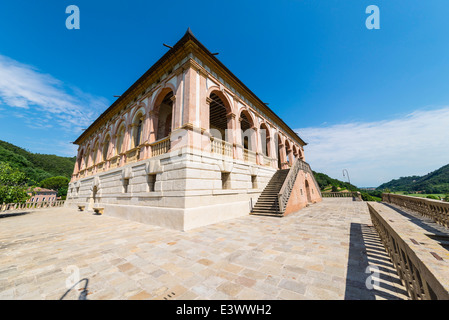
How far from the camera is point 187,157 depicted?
6.97m

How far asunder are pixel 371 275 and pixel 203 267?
3.12m

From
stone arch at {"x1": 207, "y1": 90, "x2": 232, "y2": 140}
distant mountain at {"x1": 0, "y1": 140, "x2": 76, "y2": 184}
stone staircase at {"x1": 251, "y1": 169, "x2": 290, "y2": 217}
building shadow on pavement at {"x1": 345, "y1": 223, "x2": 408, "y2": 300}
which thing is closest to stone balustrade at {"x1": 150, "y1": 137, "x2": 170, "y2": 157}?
stone arch at {"x1": 207, "y1": 90, "x2": 232, "y2": 140}

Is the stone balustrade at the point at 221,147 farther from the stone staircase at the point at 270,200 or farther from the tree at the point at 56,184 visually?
the tree at the point at 56,184

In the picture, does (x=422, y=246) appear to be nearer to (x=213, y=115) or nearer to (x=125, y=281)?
(x=125, y=281)

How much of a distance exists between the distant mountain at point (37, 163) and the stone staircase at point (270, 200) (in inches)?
2044

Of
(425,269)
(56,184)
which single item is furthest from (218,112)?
(56,184)

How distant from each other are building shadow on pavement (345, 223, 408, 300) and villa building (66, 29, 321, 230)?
5.18 meters

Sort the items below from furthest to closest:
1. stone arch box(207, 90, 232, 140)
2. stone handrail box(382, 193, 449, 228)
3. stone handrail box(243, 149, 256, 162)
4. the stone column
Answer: stone handrail box(243, 149, 256, 162) < stone arch box(207, 90, 232, 140) < the stone column < stone handrail box(382, 193, 449, 228)

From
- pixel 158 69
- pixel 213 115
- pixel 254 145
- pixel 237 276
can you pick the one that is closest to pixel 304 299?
pixel 237 276

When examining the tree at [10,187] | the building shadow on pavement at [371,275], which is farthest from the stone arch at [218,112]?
the tree at [10,187]

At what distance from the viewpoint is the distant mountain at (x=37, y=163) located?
3562 centimetres

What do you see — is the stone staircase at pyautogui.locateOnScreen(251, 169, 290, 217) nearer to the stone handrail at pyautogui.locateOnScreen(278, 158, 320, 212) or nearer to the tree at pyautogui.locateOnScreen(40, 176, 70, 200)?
→ the stone handrail at pyautogui.locateOnScreen(278, 158, 320, 212)

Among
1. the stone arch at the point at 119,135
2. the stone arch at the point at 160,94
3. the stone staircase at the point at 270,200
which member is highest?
the stone arch at the point at 160,94

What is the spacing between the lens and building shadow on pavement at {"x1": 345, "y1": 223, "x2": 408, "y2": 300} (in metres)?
2.28
